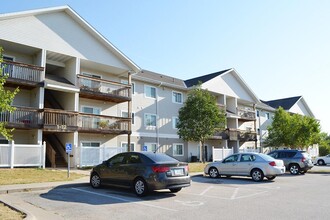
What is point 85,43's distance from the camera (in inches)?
974

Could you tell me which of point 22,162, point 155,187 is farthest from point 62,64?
point 155,187

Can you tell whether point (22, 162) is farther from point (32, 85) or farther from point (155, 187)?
point (155, 187)

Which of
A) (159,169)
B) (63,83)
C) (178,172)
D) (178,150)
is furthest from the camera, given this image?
(178,150)

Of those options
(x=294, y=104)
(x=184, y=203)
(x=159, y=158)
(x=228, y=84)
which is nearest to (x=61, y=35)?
(x=159, y=158)

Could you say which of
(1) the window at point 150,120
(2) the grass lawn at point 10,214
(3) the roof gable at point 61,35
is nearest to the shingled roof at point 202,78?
(1) the window at point 150,120

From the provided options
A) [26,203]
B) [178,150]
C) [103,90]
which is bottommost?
[26,203]

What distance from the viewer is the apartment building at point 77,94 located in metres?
21.0

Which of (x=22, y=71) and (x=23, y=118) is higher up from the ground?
(x=22, y=71)

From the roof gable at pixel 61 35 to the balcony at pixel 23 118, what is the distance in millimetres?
4673

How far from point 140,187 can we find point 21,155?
11542mm

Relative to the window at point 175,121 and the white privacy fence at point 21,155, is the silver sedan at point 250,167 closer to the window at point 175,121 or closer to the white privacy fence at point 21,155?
the white privacy fence at point 21,155

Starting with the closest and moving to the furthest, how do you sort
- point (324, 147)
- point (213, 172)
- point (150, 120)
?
point (213, 172)
point (150, 120)
point (324, 147)

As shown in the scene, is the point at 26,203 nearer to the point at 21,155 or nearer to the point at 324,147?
the point at 21,155

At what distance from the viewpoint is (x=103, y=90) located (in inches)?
998
